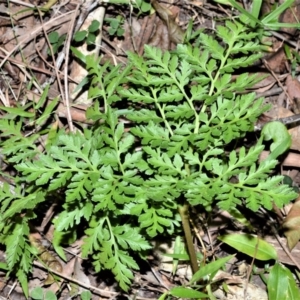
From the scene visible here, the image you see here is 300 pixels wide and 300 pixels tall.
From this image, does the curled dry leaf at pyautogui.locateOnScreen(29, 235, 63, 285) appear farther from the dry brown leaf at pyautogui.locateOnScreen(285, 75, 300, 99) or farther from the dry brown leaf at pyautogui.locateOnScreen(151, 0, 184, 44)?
the dry brown leaf at pyautogui.locateOnScreen(285, 75, 300, 99)

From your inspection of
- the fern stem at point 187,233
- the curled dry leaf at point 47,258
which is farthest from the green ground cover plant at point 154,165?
the curled dry leaf at point 47,258

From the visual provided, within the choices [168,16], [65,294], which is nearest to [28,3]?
[168,16]

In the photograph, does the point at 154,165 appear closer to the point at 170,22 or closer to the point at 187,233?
the point at 187,233

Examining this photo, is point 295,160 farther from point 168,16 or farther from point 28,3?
point 28,3

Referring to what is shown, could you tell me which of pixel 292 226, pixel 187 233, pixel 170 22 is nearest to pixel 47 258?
pixel 187 233

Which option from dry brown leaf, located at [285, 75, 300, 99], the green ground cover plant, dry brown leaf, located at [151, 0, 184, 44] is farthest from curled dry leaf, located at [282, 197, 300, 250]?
dry brown leaf, located at [151, 0, 184, 44]

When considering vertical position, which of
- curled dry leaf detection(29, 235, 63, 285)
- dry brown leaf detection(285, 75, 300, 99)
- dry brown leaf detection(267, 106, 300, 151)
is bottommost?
curled dry leaf detection(29, 235, 63, 285)

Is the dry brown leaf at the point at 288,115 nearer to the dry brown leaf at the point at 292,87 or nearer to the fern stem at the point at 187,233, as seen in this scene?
the dry brown leaf at the point at 292,87
